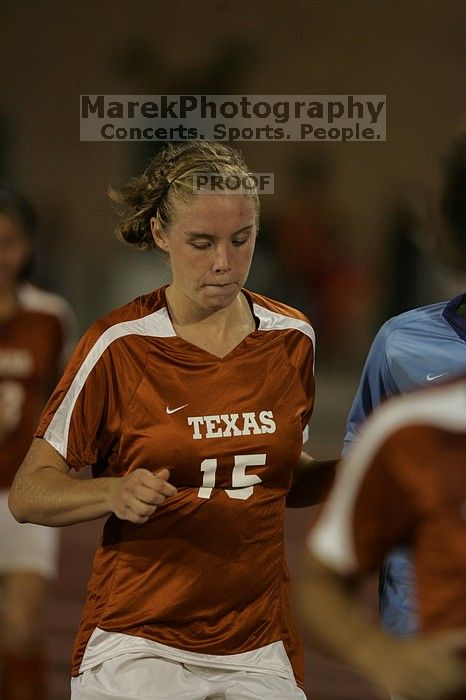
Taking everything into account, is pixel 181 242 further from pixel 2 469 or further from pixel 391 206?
pixel 391 206

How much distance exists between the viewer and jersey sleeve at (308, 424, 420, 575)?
Result: 801 millimetres

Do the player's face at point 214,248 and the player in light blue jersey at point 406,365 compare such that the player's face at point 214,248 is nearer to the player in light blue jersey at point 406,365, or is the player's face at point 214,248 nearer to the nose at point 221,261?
the nose at point 221,261

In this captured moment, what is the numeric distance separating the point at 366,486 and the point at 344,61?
2.75m

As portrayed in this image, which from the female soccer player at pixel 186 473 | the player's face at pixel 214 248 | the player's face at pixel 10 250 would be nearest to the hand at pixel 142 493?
the female soccer player at pixel 186 473

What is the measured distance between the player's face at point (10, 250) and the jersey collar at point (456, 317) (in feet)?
4.60

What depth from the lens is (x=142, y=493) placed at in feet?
3.80

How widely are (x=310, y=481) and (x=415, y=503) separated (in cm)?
79

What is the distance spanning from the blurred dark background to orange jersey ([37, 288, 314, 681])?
1.32 metres

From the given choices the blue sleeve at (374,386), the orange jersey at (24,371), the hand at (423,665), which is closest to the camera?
the hand at (423,665)

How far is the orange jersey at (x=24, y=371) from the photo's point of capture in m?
2.58

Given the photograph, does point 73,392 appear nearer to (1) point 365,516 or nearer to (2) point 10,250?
(1) point 365,516

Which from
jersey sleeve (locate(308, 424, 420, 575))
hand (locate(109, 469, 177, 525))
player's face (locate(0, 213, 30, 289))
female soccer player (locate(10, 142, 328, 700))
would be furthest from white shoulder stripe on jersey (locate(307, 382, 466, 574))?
player's face (locate(0, 213, 30, 289))

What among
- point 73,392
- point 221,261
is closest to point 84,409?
point 73,392

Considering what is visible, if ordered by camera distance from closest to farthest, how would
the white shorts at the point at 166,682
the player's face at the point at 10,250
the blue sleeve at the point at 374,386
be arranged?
the white shorts at the point at 166,682
the blue sleeve at the point at 374,386
the player's face at the point at 10,250
